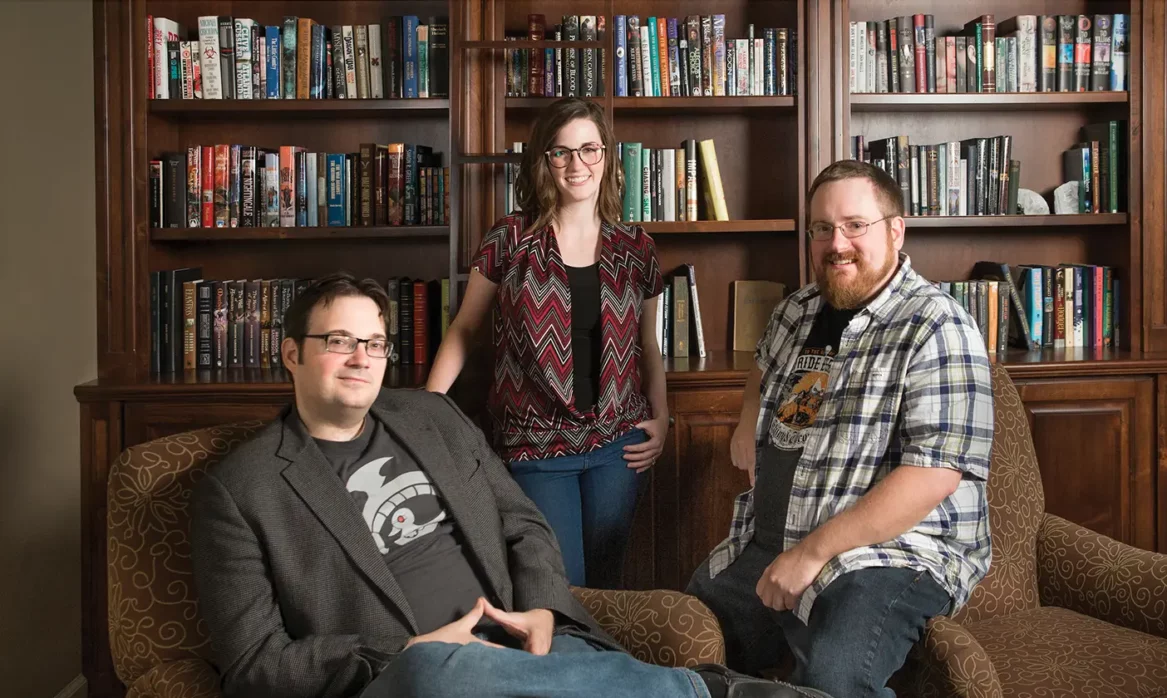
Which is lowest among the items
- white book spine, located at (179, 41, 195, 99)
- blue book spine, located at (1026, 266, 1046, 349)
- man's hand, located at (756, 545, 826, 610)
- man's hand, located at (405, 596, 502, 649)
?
man's hand, located at (405, 596, 502, 649)

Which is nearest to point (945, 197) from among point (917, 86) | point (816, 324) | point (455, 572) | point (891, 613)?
point (917, 86)

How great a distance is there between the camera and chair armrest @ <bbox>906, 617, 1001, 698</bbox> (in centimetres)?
172

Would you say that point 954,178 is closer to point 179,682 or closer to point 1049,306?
point 1049,306

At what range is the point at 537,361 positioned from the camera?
240cm

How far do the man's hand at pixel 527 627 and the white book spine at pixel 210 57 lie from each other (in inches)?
79.9

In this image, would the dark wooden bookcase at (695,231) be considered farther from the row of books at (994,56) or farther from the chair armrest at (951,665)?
the chair armrest at (951,665)

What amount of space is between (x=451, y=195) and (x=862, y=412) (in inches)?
61.4

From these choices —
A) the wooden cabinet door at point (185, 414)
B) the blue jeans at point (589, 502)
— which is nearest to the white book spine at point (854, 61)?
the blue jeans at point (589, 502)

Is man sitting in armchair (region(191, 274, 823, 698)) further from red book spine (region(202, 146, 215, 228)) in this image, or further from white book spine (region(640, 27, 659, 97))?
white book spine (region(640, 27, 659, 97))

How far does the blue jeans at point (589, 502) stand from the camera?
2.40m

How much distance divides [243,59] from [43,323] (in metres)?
0.97

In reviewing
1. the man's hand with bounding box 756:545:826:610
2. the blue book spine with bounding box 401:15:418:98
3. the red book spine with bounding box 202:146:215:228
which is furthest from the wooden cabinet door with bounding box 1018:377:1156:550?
the red book spine with bounding box 202:146:215:228

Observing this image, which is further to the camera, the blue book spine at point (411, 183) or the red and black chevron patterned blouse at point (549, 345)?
the blue book spine at point (411, 183)

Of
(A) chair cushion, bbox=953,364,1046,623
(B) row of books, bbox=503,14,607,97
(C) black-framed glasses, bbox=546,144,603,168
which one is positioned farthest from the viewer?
(B) row of books, bbox=503,14,607,97
